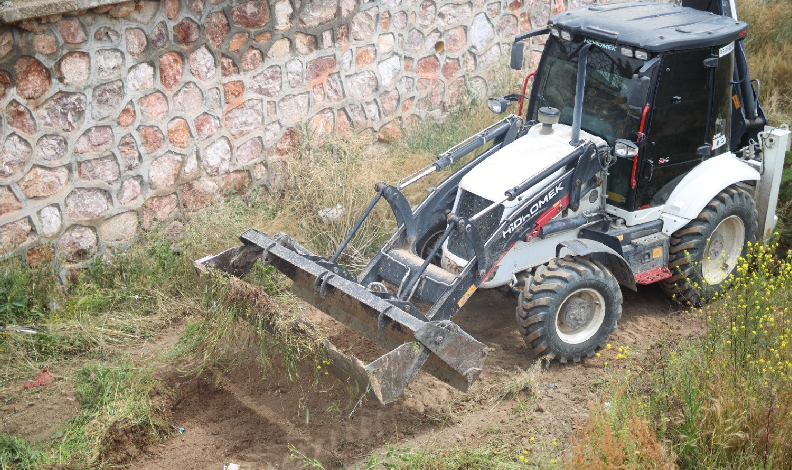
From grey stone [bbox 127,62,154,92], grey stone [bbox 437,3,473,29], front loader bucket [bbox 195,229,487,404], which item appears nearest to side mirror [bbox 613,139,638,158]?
front loader bucket [bbox 195,229,487,404]

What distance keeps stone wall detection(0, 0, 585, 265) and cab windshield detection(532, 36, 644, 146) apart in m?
2.44

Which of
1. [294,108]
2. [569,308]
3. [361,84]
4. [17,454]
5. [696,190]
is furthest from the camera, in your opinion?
[361,84]

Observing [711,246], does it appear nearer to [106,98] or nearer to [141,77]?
[141,77]

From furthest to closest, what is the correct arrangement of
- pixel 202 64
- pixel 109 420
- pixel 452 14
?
pixel 452 14
pixel 202 64
pixel 109 420

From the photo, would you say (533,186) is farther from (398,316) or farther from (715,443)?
(715,443)

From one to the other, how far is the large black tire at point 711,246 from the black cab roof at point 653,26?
4.43ft

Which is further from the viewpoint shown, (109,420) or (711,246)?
(711,246)

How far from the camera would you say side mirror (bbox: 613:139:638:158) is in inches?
247

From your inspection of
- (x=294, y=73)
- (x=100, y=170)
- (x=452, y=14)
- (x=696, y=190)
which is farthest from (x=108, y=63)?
(x=696, y=190)

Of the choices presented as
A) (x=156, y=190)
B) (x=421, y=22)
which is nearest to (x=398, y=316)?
(x=156, y=190)

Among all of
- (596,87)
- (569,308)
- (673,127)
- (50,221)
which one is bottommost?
(569,308)

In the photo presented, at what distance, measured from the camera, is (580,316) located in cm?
649

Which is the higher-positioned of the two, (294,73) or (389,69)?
(294,73)

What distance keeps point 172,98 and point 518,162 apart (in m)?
3.19
